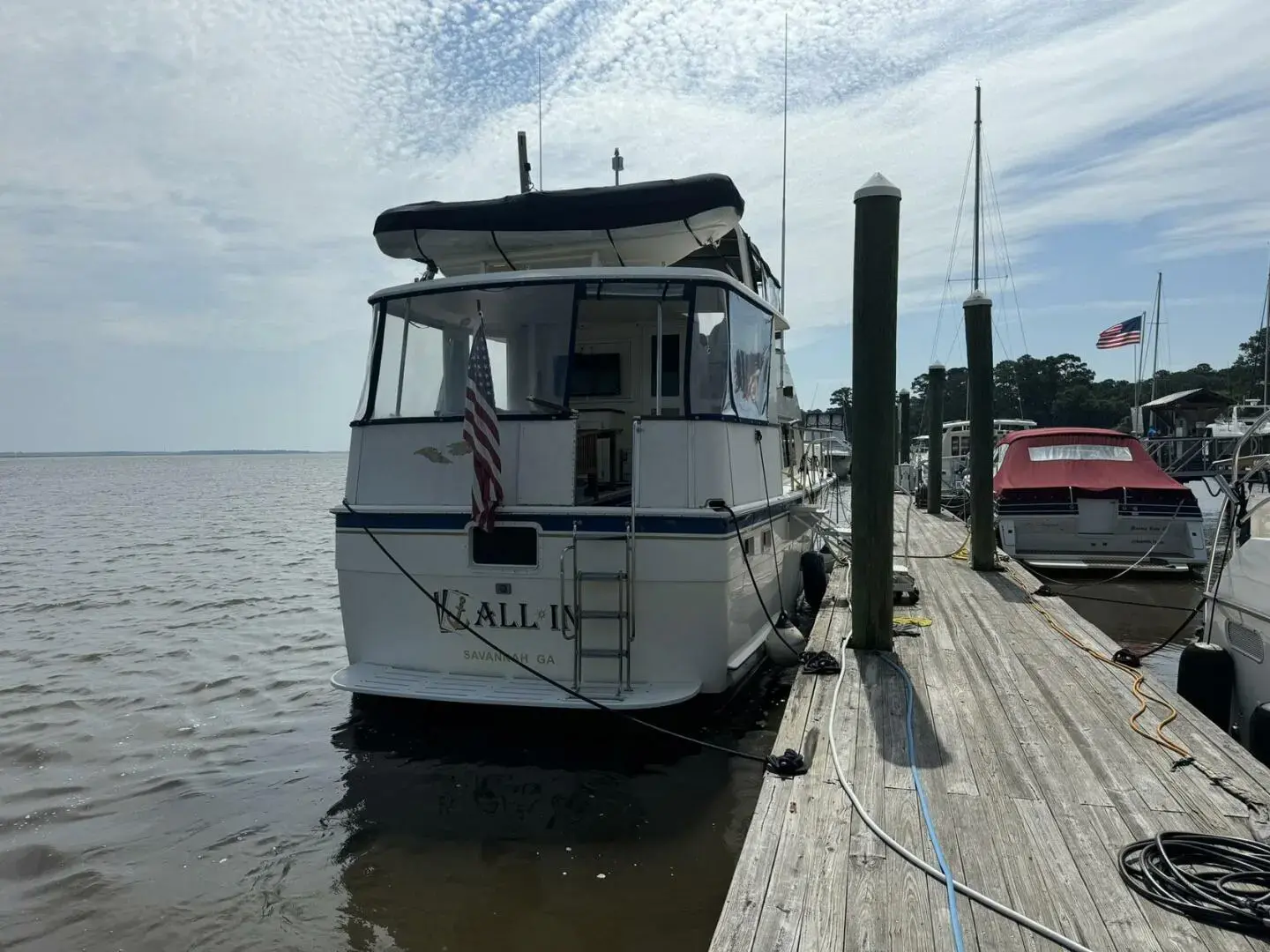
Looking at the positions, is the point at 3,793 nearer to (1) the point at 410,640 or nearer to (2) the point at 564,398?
(1) the point at 410,640

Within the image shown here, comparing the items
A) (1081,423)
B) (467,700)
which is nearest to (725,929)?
(467,700)

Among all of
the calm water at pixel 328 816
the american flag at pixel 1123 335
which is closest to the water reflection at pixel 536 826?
the calm water at pixel 328 816

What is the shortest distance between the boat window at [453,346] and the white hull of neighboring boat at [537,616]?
3.45 feet

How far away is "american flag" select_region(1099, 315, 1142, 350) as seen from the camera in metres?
26.6

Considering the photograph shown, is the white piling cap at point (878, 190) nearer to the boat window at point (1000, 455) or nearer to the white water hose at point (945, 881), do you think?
the white water hose at point (945, 881)

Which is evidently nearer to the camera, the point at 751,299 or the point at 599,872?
the point at 599,872

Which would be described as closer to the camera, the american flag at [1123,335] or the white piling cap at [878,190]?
the white piling cap at [878,190]

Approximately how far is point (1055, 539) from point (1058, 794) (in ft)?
37.2

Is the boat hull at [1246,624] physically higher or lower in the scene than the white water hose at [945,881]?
higher

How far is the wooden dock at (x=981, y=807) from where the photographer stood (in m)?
3.06

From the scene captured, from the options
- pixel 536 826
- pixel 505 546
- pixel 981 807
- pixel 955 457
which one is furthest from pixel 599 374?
pixel 955 457

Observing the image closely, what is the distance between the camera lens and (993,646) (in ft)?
22.7

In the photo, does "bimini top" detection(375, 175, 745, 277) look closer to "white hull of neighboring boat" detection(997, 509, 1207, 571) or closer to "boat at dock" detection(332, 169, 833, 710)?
"boat at dock" detection(332, 169, 833, 710)

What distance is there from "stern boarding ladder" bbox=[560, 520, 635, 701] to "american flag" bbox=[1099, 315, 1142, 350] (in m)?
25.9
